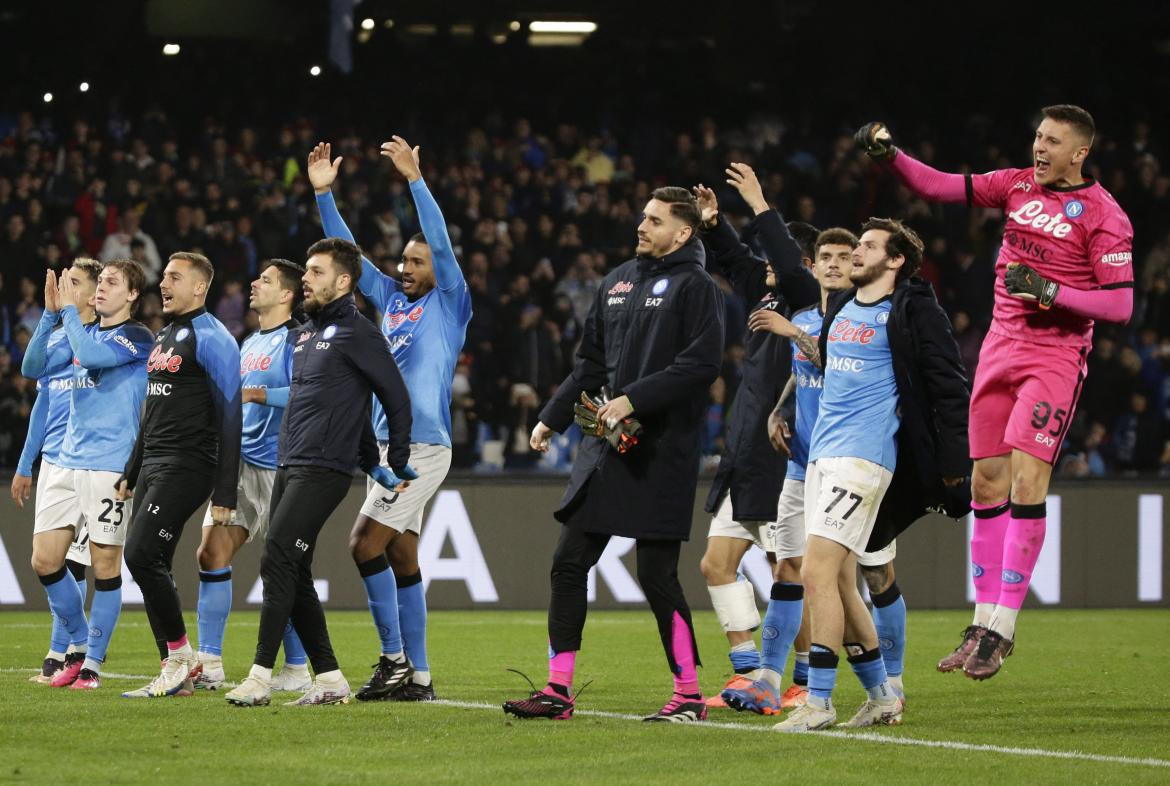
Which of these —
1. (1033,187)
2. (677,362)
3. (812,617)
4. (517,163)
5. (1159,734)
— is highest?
(517,163)

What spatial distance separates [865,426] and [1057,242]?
1.33 metres

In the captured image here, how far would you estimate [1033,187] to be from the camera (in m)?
7.87

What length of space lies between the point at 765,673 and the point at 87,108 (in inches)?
644

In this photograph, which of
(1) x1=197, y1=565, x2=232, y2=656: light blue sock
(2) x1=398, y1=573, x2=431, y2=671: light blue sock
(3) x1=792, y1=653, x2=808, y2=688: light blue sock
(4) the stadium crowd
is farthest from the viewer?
(4) the stadium crowd

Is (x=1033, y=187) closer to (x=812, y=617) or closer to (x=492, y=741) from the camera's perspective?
(x=812, y=617)

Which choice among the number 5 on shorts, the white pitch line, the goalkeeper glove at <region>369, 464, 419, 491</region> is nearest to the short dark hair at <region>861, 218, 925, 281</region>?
the number 5 on shorts

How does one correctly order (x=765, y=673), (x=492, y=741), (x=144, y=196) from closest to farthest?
(x=492, y=741) < (x=765, y=673) < (x=144, y=196)

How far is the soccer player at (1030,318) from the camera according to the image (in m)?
7.54

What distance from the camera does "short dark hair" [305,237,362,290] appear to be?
27.6ft

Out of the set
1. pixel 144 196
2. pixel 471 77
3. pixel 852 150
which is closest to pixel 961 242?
pixel 852 150

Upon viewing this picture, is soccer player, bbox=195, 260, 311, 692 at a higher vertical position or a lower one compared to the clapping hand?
lower

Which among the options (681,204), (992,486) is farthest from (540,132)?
(992,486)

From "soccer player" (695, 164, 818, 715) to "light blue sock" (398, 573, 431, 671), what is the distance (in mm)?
1525

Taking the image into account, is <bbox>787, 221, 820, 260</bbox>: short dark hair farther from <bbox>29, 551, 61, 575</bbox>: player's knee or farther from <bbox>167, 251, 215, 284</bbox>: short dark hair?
<bbox>29, 551, 61, 575</bbox>: player's knee
